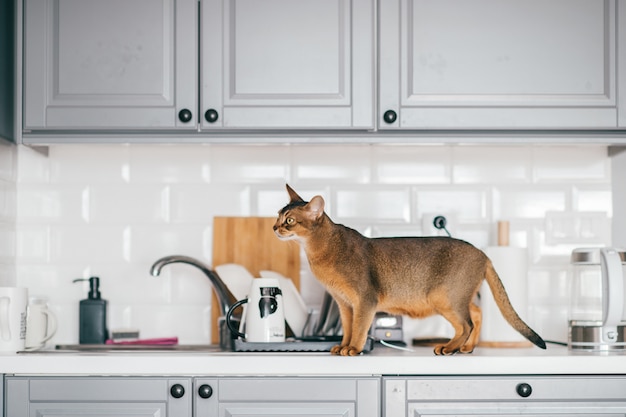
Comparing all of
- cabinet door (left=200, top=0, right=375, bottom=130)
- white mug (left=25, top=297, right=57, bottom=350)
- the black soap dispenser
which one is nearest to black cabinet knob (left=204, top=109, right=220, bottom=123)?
cabinet door (left=200, top=0, right=375, bottom=130)

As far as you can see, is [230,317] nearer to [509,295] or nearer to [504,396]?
[504,396]

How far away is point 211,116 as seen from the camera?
2.44 meters

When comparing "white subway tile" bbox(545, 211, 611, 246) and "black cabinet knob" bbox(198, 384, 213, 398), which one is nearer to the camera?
"black cabinet knob" bbox(198, 384, 213, 398)

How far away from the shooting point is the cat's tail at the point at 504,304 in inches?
93.2

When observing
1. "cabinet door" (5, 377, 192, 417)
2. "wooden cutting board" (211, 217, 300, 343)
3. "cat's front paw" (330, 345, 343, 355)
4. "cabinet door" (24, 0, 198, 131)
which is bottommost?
"cabinet door" (5, 377, 192, 417)

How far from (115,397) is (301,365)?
0.49 meters

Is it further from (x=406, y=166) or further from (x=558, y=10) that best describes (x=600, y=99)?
(x=406, y=166)

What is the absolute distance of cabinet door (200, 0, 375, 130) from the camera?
2449mm

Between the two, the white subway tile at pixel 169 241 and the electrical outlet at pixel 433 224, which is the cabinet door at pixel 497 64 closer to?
the electrical outlet at pixel 433 224

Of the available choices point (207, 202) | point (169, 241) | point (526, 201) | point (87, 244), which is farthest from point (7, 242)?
point (526, 201)

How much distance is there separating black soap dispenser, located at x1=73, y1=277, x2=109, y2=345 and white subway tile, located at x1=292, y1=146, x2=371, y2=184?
75cm

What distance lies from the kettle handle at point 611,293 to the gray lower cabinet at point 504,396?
0.23 metres

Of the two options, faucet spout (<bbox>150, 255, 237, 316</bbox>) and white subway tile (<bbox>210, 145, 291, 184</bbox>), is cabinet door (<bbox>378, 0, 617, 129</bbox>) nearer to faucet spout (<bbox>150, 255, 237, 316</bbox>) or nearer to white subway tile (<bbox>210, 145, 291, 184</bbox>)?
white subway tile (<bbox>210, 145, 291, 184</bbox>)

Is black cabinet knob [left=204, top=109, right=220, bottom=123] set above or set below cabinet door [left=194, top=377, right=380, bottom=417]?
above
